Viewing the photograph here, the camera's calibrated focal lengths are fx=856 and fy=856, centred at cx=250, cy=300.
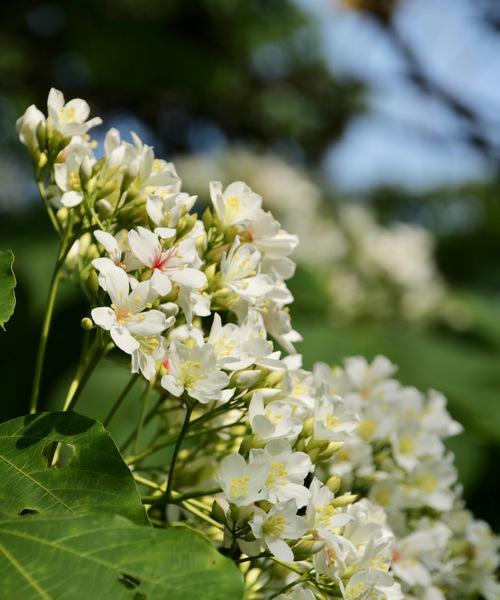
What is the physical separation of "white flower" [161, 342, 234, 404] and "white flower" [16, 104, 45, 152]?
27 centimetres

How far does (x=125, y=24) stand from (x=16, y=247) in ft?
7.23

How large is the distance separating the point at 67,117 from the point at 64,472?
13.3 inches

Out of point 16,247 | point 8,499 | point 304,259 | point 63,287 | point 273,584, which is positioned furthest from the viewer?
point 304,259

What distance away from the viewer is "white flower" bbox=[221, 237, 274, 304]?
707 millimetres

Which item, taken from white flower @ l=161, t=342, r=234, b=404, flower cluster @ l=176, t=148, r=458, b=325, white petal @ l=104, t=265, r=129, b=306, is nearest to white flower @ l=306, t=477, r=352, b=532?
white flower @ l=161, t=342, r=234, b=404

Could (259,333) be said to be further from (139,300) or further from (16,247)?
(16,247)

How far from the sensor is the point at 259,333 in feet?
2.27

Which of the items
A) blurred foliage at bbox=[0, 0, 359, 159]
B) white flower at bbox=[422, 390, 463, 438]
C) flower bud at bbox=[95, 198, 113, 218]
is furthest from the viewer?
blurred foliage at bbox=[0, 0, 359, 159]

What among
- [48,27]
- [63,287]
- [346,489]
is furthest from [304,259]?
[48,27]

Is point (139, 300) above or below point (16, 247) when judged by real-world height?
above

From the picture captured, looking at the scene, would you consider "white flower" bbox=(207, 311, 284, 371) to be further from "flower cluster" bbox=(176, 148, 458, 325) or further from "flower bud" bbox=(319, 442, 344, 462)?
"flower cluster" bbox=(176, 148, 458, 325)

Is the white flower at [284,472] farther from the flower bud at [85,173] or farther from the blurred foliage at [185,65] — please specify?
the blurred foliage at [185,65]

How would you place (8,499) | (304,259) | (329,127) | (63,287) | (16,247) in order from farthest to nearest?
(329,127)
(304,259)
(16,247)
(63,287)
(8,499)

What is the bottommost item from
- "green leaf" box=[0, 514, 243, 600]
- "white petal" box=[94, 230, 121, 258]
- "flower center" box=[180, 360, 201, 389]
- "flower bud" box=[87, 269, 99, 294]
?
"green leaf" box=[0, 514, 243, 600]
